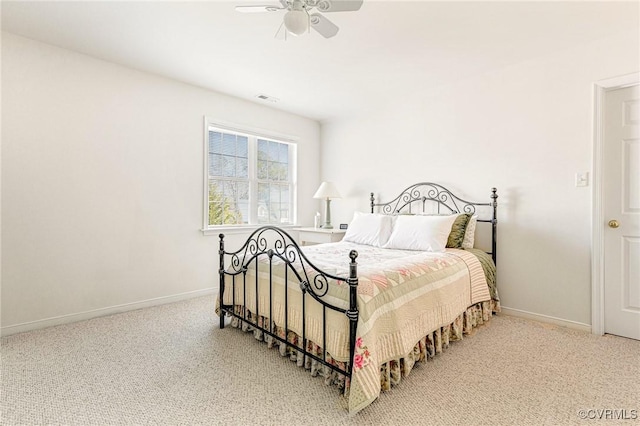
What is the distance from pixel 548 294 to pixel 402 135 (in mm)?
2341

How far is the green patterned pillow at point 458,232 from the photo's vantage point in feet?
10.1

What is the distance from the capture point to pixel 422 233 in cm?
300

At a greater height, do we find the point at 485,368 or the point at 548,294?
the point at 548,294

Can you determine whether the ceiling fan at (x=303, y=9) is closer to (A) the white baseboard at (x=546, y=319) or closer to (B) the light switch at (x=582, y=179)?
(B) the light switch at (x=582, y=179)

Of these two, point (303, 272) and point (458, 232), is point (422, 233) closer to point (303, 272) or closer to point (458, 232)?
point (458, 232)

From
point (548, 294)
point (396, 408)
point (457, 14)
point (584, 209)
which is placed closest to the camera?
point (396, 408)

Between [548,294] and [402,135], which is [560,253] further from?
[402,135]

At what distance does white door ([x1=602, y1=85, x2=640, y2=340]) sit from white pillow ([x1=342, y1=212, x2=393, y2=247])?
186 cm

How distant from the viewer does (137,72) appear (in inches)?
129

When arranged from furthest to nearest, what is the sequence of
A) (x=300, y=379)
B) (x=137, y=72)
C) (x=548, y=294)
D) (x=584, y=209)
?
(x=137, y=72) < (x=548, y=294) < (x=584, y=209) < (x=300, y=379)

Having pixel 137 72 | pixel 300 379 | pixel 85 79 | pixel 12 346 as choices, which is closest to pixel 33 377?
pixel 12 346

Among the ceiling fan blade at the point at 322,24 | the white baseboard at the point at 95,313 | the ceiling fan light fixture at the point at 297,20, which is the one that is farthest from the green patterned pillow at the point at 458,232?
the white baseboard at the point at 95,313

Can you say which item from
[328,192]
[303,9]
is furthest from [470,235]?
[303,9]

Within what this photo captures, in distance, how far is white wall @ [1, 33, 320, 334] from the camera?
266cm
